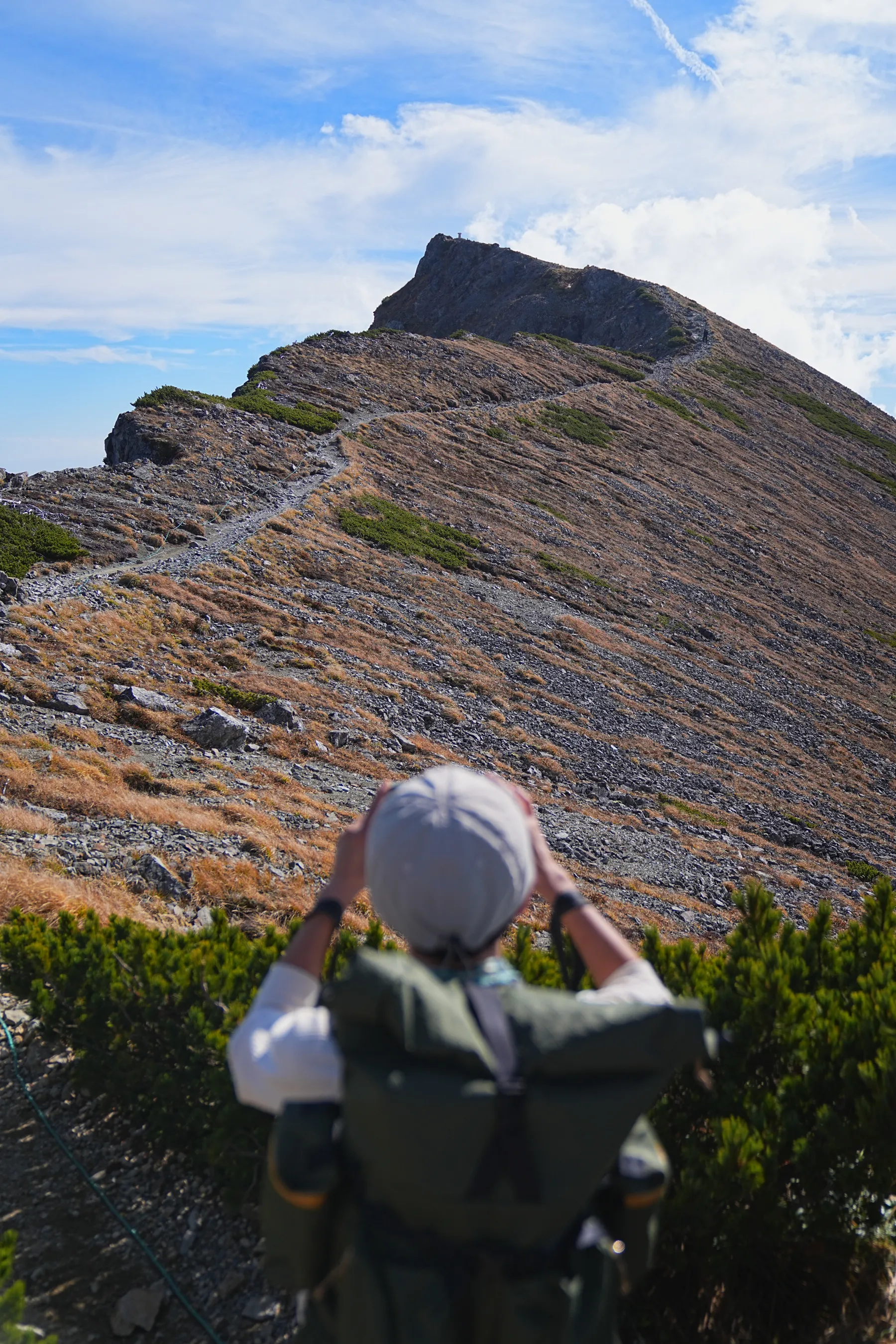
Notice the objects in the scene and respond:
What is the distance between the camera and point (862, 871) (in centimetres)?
1822

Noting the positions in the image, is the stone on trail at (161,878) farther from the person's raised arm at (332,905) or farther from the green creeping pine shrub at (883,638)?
the green creeping pine shrub at (883,638)

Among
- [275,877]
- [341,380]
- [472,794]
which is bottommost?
[275,877]

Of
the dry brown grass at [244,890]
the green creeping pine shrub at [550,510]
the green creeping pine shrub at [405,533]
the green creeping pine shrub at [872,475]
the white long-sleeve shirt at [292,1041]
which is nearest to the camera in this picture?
the white long-sleeve shirt at [292,1041]

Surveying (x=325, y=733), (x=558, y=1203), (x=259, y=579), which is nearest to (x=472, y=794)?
(x=558, y=1203)

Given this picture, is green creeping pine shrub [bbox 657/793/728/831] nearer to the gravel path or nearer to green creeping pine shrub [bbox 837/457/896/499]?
the gravel path

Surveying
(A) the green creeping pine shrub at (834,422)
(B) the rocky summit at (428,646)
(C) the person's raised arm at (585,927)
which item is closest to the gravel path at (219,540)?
(B) the rocky summit at (428,646)

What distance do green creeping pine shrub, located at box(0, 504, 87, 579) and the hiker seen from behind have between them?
1726 cm

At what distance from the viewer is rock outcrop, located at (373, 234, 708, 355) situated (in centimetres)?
8438

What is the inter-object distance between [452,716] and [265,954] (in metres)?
13.8

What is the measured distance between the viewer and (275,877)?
855cm

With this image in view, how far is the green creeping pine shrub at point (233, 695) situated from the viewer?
564 inches

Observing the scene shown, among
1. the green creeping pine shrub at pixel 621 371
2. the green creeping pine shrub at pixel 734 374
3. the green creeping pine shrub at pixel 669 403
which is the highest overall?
the green creeping pine shrub at pixel 734 374

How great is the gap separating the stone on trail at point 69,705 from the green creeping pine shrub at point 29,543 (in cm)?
601

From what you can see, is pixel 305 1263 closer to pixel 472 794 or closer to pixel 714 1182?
pixel 472 794
